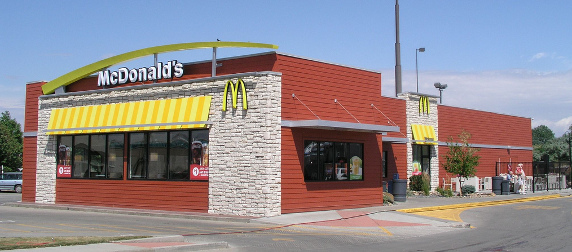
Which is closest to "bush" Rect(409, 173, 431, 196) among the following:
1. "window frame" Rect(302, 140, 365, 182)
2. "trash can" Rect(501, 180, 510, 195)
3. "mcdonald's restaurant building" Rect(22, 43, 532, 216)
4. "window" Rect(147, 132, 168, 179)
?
"mcdonald's restaurant building" Rect(22, 43, 532, 216)

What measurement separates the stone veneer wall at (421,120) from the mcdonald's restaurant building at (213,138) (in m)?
3.86

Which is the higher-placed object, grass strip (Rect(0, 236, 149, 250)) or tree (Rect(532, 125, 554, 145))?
tree (Rect(532, 125, 554, 145))

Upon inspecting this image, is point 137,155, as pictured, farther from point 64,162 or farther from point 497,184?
point 497,184

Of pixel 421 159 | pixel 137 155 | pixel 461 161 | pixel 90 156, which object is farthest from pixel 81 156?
pixel 461 161

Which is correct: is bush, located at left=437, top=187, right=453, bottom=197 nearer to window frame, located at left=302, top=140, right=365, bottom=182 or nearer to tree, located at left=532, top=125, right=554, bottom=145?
window frame, located at left=302, top=140, right=365, bottom=182

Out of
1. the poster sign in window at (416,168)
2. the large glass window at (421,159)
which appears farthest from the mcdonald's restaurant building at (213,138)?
the large glass window at (421,159)

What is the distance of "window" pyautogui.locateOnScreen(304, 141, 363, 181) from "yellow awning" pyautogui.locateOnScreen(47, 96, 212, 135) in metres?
4.08

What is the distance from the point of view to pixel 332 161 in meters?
23.1

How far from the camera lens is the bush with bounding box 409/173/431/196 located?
3172cm

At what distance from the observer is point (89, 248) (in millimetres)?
12398

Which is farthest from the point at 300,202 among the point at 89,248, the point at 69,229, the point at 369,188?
the point at 89,248

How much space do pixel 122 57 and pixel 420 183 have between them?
54.7ft

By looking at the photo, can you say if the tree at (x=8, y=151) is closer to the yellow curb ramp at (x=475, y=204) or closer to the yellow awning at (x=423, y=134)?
the yellow awning at (x=423, y=134)

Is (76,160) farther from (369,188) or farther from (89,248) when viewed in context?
(89,248)
